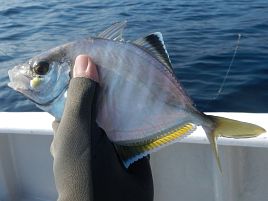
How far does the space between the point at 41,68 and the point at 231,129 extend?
760 millimetres

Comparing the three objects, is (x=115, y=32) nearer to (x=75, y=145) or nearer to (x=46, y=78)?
(x=46, y=78)

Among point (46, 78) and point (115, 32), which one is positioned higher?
point (115, 32)

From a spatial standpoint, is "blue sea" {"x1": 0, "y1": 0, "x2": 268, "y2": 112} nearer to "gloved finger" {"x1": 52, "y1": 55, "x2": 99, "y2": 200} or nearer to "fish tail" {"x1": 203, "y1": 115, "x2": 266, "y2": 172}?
"fish tail" {"x1": 203, "y1": 115, "x2": 266, "y2": 172}

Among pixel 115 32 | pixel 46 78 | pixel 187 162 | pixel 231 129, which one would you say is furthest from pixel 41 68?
pixel 187 162

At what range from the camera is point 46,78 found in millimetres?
1777

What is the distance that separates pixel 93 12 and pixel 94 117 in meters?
10.6

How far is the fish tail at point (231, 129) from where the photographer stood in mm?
1735

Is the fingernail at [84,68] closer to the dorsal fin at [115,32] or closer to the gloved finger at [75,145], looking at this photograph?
the gloved finger at [75,145]

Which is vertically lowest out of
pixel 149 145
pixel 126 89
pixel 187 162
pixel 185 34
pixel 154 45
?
pixel 185 34

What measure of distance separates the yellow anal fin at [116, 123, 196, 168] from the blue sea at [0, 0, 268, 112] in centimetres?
339

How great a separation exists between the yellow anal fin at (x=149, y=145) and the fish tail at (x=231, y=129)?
0.11 meters

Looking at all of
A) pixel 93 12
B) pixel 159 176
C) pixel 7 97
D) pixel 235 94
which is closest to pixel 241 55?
pixel 235 94

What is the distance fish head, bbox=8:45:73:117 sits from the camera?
177cm

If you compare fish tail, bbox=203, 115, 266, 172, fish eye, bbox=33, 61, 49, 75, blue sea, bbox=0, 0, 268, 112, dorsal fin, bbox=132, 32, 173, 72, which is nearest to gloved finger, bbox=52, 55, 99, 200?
fish eye, bbox=33, 61, 49, 75
